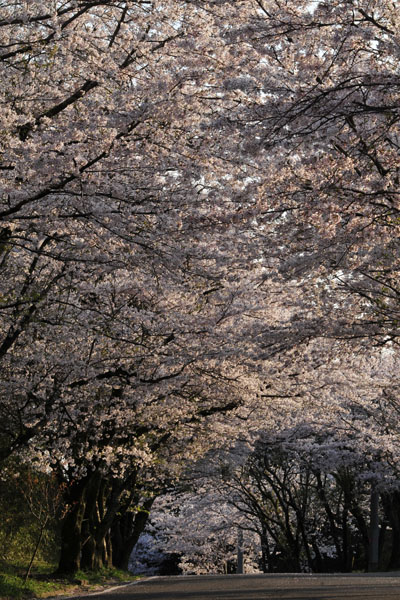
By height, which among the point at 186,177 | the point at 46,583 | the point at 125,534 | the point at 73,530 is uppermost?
the point at 186,177

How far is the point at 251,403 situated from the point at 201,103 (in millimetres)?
11306

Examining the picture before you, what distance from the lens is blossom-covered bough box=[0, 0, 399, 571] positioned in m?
7.51

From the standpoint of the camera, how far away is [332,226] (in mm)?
7812

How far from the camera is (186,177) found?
9.57 meters

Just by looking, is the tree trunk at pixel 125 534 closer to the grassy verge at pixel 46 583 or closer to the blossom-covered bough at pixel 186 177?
the grassy verge at pixel 46 583

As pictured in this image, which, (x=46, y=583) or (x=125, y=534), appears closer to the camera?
(x=46, y=583)

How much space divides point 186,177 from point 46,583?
31.3ft

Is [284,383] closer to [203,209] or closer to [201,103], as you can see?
[203,209]

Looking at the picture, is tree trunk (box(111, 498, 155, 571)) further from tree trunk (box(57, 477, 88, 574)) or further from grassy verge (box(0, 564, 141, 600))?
tree trunk (box(57, 477, 88, 574))

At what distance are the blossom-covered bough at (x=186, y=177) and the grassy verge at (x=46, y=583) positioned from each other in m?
2.20

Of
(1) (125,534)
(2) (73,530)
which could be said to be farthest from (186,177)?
(1) (125,534)

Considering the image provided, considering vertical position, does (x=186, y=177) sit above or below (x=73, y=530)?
above

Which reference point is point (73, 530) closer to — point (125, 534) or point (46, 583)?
point (46, 583)

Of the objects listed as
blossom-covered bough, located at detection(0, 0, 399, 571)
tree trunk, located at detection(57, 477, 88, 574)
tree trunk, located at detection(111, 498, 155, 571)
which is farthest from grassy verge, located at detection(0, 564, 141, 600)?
tree trunk, located at detection(111, 498, 155, 571)
